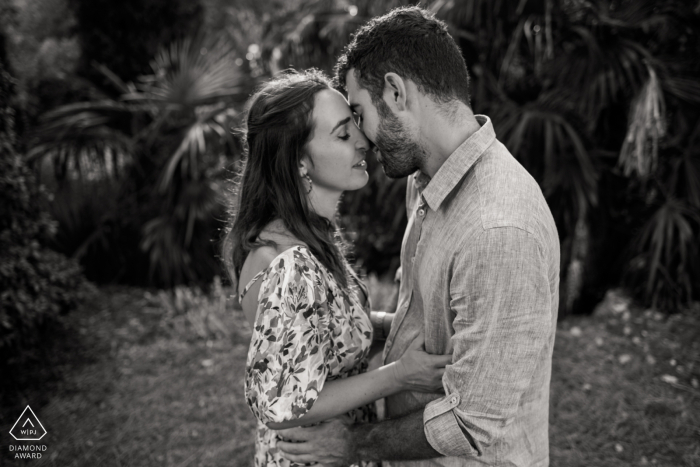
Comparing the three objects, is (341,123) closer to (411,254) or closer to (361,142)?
(361,142)

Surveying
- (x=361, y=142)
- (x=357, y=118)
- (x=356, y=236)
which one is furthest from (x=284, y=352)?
(x=356, y=236)

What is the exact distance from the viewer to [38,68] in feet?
23.5

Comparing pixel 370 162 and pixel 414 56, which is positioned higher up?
pixel 414 56

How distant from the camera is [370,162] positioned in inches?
193

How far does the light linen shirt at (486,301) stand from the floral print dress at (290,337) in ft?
1.08

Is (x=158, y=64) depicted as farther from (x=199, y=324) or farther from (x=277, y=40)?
(x=199, y=324)

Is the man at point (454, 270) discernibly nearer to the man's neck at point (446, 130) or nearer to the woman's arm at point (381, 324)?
the man's neck at point (446, 130)

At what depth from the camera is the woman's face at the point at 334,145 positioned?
1989mm

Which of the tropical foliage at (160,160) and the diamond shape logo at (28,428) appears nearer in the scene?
the diamond shape logo at (28,428)

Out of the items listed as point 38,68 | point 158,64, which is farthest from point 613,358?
point 38,68

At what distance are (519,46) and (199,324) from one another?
3.81m

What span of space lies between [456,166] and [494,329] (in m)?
0.52

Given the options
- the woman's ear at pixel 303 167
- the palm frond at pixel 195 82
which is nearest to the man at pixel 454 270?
the woman's ear at pixel 303 167

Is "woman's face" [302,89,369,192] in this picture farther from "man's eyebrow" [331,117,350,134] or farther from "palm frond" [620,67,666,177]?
"palm frond" [620,67,666,177]
